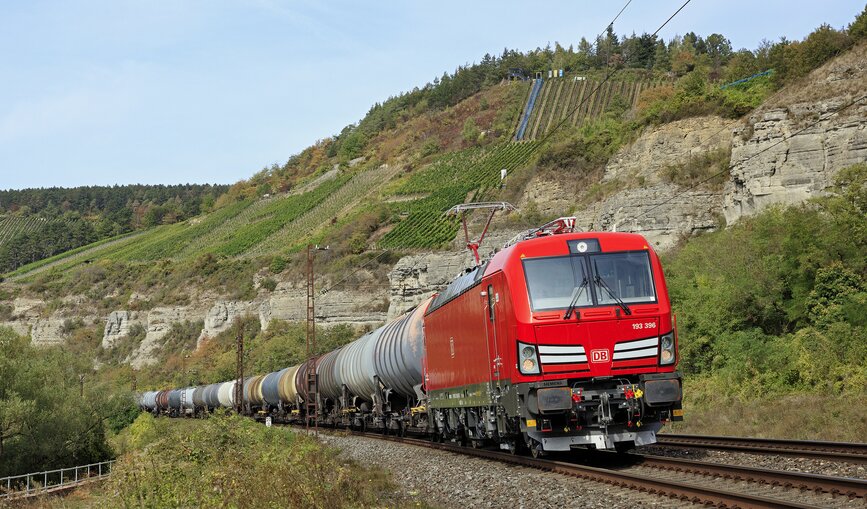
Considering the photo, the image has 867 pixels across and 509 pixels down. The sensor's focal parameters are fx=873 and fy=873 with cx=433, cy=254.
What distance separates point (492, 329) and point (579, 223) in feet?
140

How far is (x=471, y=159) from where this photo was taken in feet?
400

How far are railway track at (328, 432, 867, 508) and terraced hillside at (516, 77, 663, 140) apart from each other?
10850 cm

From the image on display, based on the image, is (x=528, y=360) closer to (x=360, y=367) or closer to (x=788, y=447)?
(x=788, y=447)

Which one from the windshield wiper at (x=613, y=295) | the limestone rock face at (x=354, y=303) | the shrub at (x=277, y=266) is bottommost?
the windshield wiper at (x=613, y=295)

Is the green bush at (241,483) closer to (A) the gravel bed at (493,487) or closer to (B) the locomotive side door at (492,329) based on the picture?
(A) the gravel bed at (493,487)

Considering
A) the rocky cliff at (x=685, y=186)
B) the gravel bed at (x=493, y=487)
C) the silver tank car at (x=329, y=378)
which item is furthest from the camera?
the rocky cliff at (x=685, y=186)

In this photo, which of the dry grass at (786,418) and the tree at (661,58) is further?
the tree at (661,58)

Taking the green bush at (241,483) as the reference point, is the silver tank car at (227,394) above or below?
above

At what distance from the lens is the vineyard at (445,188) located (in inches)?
3519

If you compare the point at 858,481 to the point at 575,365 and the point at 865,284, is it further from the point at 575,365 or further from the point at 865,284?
the point at 865,284

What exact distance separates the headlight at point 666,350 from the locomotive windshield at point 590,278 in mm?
666

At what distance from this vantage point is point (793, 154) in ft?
139

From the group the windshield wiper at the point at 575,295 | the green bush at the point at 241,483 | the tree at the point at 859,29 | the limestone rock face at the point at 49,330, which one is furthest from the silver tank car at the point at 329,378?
the limestone rock face at the point at 49,330

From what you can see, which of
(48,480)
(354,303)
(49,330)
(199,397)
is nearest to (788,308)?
(48,480)
